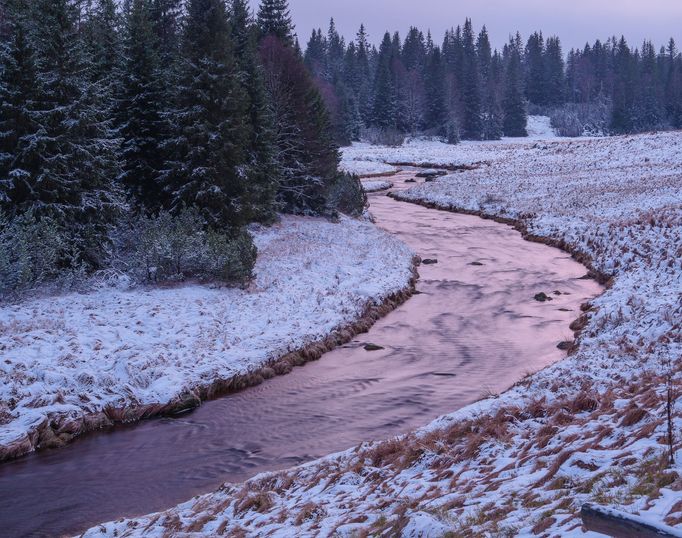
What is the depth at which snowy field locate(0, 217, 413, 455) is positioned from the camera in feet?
37.4

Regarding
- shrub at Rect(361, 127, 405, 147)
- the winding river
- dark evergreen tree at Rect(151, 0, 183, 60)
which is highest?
dark evergreen tree at Rect(151, 0, 183, 60)

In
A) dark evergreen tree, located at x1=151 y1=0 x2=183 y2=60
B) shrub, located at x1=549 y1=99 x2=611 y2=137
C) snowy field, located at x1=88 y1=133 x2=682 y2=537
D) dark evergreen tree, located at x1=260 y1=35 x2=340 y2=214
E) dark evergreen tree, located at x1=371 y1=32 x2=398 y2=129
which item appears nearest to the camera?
Answer: snowy field, located at x1=88 y1=133 x2=682 y2=537

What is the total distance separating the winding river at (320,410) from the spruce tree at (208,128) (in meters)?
7.37

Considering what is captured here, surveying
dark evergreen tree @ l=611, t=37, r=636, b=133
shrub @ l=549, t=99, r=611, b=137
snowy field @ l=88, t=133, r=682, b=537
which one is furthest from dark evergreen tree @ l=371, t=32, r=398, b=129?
snowy field @ l=88, t=133, r=682, b=537

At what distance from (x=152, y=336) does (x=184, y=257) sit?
4601mm

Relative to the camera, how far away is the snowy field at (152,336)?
11414 mm

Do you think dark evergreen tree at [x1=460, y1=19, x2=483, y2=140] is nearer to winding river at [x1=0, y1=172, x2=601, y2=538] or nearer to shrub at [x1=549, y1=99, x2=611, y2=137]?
shrub at [x1=549, y1=99, x2=611, y2=137]

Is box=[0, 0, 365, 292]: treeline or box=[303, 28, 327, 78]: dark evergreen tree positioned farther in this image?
box=[303, 28, 327, 78]: dark evergreen tree

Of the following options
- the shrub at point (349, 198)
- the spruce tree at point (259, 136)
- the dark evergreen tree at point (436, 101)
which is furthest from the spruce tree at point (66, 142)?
the dark evergreen tree at point (436, 101)

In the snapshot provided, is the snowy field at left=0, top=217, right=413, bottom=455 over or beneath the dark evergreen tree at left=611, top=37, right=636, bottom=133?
beneath

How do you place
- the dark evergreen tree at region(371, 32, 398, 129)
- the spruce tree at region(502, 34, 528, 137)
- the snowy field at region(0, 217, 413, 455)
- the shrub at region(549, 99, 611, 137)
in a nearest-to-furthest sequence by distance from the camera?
1. the snowy field at region(0, 217, 413, 455)
2. the dark evergreen tree at region(371, 32, 398, 129)
3. the spruce tree at region(502, 34, 528, 137)
4. the shrub at region(549, 99, 611, 137)

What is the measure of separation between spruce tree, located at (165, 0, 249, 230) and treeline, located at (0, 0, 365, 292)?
0.05 meters

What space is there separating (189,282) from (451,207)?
24971mm

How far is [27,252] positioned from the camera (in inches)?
609
